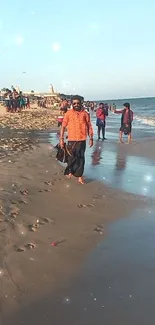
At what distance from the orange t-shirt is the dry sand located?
2.97 ft

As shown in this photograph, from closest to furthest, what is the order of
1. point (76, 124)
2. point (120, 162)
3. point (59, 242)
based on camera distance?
point (59, 242) → point (76, 124) → point (120, 162)

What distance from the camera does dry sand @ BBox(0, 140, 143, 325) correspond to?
3105 mm

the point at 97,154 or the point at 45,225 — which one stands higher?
the point at 45,225

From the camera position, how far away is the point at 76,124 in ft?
23.9

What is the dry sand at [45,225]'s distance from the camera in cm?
311

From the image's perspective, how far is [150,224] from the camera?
4629 mm

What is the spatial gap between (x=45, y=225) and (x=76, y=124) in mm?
3190

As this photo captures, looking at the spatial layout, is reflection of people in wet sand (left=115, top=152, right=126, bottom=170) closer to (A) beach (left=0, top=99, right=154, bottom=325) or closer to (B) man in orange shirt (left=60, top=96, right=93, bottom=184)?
(A) beach (left=0, top=99, right=154, bottom=325)

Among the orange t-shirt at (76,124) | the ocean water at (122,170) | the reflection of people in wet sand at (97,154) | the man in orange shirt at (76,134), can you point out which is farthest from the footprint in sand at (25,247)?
the reflection of people in wet sand at (97,154)

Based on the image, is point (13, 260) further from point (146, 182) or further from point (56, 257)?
point (146, 182)

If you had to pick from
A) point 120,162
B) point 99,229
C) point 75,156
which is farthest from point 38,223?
point 120,162

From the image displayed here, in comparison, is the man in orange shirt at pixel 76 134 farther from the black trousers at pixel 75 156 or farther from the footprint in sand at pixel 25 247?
the footprint in sand at pixel 25 247

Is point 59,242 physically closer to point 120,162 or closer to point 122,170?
point 122,170

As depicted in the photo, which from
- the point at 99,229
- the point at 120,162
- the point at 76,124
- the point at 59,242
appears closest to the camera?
the point at 59,242
